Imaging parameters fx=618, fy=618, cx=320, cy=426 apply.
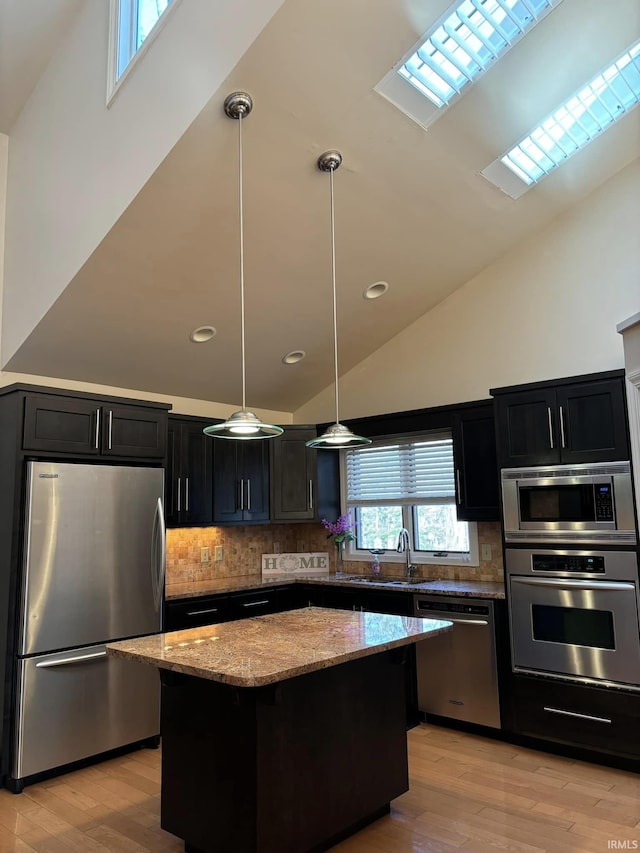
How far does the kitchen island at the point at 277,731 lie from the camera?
237cm

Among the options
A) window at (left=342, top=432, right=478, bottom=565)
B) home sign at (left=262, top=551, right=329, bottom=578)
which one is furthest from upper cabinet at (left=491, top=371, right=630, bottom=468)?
home sign at (left=262, top=551, right=329, bottom=578)

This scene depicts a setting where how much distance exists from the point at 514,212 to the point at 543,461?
5.89 ft

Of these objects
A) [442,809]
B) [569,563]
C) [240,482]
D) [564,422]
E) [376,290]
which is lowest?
[442,809]

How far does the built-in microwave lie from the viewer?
3.55m

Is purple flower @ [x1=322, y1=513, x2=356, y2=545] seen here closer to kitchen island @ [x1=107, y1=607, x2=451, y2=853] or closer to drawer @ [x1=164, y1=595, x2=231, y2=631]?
drawer @ [x1=164, y1=595, x2=231, y2=631]

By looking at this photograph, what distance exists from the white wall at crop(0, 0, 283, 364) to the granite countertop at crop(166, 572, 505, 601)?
2077mm

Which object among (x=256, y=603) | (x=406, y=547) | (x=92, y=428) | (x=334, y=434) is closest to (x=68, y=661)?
(x=92, y=428)

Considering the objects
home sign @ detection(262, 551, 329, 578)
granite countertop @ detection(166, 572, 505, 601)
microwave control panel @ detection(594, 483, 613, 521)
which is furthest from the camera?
home sign @ detection(262, 551, 329, 578)

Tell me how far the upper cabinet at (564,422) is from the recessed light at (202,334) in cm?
203

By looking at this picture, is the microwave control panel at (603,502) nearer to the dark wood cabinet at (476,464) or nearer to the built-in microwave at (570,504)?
the built-in microwave at (570,504)

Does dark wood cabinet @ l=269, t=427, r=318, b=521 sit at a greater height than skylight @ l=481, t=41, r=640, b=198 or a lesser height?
lesser

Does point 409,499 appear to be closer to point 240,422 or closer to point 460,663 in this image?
point 460,663

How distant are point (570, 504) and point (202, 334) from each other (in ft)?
8.94

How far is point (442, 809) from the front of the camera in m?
3.07
